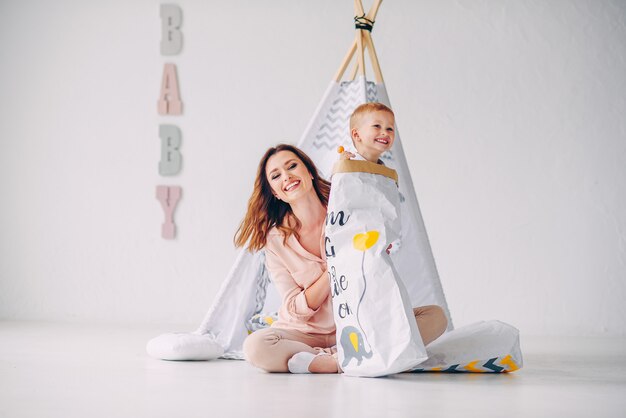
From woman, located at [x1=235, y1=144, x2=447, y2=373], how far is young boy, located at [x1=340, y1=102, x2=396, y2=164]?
0.96ft

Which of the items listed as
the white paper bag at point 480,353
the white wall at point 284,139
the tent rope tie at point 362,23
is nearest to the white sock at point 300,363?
the white paper bag at point 480,353

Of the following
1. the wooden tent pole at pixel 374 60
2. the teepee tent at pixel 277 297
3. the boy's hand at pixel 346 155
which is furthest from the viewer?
the wooden tent pole at pixel 374 60

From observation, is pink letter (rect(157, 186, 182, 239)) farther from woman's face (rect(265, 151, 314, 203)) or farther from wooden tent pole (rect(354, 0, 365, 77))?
woman's face (rect(265, 151, 314, 203))

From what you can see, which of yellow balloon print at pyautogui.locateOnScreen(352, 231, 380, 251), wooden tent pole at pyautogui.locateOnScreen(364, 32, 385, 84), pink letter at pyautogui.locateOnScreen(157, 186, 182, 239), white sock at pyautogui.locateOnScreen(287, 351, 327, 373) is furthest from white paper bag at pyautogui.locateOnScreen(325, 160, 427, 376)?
pink letter at pyautogui.locateOnScreen(157, 186, 182, 239)

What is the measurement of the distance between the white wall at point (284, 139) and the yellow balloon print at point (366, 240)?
219cm

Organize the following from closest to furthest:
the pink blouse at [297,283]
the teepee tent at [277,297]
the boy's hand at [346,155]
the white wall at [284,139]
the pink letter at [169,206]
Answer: the boy's hand at [346,155]
the pink blouse at [297,283]
the teepee tent at [277,297]
the white wall at [284,139]
the pink letter at [169,206]

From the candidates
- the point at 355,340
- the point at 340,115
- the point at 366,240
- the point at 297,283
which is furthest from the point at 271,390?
the point at 340,115

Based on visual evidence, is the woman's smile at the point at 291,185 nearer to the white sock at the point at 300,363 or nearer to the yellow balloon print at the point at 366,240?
the yellow balloon print at the point at 366,240

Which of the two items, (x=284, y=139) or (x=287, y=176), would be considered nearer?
(x=287, y=176)

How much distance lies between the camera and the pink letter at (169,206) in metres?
4.61

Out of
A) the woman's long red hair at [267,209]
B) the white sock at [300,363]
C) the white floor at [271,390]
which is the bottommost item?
the white floor at [271,390]

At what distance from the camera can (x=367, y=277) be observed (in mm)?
2223

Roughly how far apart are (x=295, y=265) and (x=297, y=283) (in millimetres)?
57

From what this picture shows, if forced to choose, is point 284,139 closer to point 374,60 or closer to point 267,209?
point 374,60
